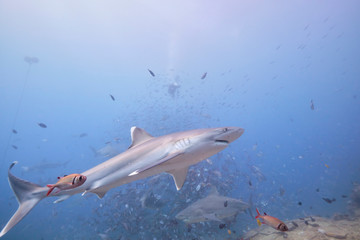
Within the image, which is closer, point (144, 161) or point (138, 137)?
point (144, 161)

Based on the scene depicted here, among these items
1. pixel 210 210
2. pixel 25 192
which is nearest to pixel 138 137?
pixel 25 192

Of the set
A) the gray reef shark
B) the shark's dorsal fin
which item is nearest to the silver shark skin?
the shark's dorsal fin

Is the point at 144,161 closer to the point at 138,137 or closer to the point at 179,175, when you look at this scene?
the point at 138,137

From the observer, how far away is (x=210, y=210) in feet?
22.8

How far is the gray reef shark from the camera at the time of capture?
22.3ft

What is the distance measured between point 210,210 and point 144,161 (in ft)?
16.9

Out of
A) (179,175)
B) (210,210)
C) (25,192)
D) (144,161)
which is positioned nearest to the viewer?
(144,161)

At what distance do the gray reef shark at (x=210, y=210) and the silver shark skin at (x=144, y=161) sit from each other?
4577 millimetres

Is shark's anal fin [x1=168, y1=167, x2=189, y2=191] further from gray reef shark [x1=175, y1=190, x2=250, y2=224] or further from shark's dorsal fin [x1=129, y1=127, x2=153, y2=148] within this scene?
gray reef shark [x1=175, y1=190, x2=250, y2=224]

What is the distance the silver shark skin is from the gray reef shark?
458cm

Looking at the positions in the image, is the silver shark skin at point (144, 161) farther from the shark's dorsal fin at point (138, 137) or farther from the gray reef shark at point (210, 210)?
the gray reef shark at point (210, 210)

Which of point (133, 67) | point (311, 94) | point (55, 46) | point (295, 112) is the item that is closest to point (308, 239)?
point (55, 46)

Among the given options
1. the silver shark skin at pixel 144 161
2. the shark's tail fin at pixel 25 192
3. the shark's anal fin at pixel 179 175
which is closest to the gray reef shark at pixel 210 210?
the shark's anal fin at pixel 179 175

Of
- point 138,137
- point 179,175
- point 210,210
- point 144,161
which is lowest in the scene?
point 210,210
